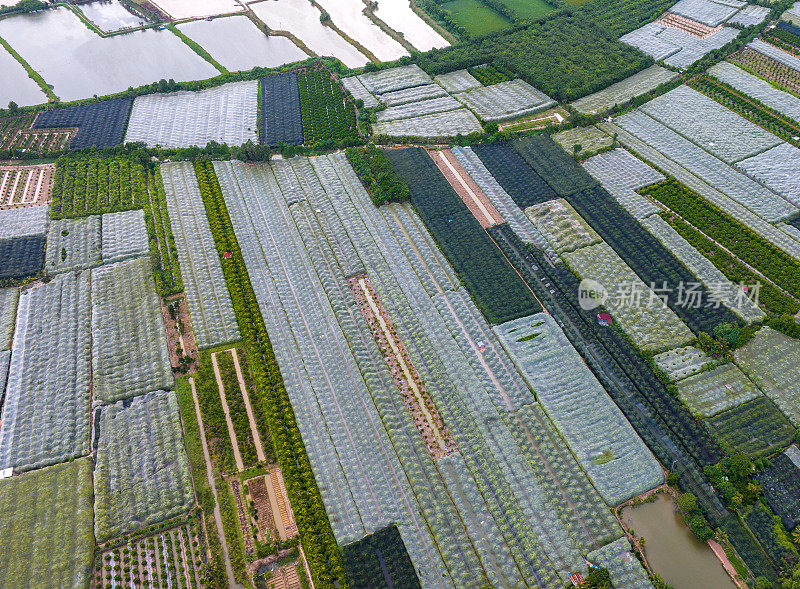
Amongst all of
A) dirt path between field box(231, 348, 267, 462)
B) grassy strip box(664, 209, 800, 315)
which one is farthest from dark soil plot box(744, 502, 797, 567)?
dirt path between field box(231, 348, 267, 462)

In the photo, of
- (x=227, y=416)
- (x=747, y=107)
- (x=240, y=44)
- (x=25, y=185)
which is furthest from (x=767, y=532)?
(x=240, y=44)

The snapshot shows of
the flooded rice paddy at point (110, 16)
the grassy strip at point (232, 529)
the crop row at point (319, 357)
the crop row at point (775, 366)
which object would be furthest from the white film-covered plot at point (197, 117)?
the crop row at point (775, 366)

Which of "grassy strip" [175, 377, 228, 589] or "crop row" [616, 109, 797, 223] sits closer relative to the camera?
"grassy strip" [175, 377, 228, 589]

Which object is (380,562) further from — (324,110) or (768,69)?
(768,69)

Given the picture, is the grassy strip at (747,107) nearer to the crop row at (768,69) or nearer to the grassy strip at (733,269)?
the crop row at (768,69)

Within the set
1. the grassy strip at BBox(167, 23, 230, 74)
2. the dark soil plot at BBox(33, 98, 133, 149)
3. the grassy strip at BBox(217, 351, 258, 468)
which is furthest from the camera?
the grassy strip at BBox(167, 23, 230, 74)

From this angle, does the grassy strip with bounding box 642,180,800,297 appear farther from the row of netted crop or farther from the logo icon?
the row of netted crop

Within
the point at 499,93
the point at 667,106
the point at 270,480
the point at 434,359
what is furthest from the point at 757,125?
the point at 270,480
